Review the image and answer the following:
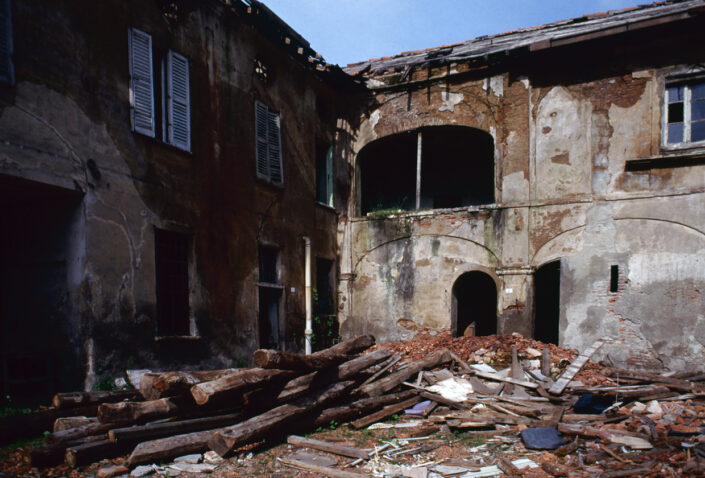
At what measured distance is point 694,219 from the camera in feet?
34.6

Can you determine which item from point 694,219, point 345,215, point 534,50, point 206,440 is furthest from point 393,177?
point 206,440

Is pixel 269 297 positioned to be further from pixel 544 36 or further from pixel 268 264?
pixel 544 36

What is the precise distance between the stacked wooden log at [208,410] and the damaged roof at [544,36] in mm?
8990

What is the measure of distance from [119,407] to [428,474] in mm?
3318

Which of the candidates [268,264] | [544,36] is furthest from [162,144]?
[544,36]

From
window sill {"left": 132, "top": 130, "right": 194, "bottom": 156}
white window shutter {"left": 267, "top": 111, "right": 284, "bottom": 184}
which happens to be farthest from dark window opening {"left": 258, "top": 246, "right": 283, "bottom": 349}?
window sill {"left": 132, "top": 130, "right": 194, "bottom": 156}

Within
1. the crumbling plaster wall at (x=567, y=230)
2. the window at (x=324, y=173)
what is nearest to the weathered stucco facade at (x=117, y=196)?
the window at (x=324, y=173)

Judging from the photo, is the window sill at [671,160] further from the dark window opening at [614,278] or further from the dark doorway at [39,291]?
the dark doorway at [39,291]

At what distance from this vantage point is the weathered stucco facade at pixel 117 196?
7.07 meters

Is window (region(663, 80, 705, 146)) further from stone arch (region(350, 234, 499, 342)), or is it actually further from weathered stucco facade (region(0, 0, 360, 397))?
weathered stucco facade (region(0, 0, 360, 397))

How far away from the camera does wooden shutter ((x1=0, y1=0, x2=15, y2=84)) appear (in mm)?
6547

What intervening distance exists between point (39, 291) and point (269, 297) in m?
4.96

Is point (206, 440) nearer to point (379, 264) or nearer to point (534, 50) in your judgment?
point (379, 264)

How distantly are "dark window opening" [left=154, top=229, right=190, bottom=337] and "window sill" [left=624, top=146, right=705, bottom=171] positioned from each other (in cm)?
954
